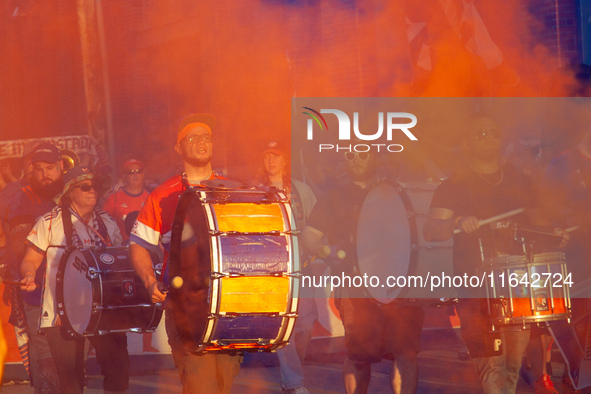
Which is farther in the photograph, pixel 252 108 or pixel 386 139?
pixel 252 108

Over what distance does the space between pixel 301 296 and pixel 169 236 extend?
2.23 m

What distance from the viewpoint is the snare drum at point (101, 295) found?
5379 millimetres

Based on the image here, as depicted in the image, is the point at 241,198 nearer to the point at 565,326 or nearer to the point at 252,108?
the point at 565,326

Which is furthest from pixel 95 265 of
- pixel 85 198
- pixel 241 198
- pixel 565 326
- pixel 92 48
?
pixel 92 48

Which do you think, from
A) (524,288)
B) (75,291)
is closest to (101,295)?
(75,291)

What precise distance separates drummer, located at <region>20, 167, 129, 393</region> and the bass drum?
5.54 ft

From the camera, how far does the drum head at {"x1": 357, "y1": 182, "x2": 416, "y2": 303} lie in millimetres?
5238

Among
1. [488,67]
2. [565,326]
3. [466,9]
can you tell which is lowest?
[565,326]

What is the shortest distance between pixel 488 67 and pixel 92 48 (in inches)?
221

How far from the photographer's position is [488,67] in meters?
9.39

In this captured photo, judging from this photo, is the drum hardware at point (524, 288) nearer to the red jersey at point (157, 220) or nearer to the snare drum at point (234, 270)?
the snare drum at point (234, 270)

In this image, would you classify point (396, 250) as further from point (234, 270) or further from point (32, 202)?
point (32, 202)

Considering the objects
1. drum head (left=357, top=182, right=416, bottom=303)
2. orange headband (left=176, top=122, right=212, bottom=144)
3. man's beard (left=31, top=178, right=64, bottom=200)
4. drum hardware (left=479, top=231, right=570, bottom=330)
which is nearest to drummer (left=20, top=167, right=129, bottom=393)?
man's beard (left=31, top=178, right=64, bottom=200)

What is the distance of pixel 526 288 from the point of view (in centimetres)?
469
